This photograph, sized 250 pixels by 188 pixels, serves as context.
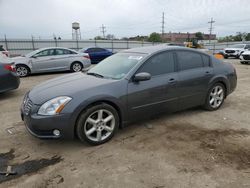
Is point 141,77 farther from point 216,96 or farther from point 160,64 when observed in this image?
point 216,96

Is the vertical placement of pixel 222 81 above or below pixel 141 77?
below

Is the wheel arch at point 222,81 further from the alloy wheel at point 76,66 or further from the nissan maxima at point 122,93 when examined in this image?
the alloy wheel at point 76,66

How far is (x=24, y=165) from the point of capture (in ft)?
9.86

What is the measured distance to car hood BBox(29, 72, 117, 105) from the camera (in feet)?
10.9

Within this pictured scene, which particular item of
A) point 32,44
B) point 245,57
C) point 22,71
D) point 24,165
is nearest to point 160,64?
point 24,165

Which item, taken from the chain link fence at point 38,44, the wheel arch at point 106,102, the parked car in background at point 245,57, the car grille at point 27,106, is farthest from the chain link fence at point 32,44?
the wheel arch at point 106,102

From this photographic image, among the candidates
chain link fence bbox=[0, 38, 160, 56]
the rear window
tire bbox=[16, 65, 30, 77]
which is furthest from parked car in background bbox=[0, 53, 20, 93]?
chain link fence bbox=[0, 38, 160, 56]

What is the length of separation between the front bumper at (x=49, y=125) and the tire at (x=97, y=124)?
0.16 meters

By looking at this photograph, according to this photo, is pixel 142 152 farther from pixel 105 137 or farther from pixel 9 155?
pixel 9 155

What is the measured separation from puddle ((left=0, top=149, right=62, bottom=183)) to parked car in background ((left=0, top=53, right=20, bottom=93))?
361cm

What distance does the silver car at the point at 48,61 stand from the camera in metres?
10.4

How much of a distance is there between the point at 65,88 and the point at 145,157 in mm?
1626

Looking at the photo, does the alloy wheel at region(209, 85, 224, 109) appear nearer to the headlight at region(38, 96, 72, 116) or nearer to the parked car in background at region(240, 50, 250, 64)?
the headlight at region(38, 96, 72, 116)

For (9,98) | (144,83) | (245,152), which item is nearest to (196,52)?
(144,83)
